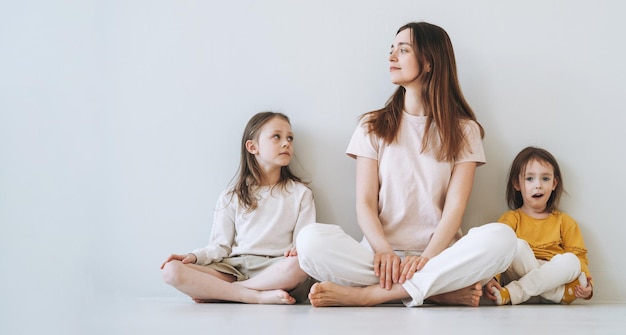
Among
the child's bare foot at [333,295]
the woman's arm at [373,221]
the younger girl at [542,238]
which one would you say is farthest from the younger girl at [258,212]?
the younger girl at [542,238]

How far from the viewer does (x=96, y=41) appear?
7.20ft

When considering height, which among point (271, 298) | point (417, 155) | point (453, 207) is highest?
point (417, 155)

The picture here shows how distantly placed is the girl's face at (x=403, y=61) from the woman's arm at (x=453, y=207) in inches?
12.2

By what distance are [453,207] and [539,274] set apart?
0.99 feet

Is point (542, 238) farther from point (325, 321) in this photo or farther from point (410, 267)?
point (325, 321)

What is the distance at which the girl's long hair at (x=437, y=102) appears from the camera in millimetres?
1884

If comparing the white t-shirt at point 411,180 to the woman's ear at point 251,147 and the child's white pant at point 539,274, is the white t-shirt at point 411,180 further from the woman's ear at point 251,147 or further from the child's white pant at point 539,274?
the woman's ear at point 251,147

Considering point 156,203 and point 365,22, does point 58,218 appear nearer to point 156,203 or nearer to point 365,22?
point 156,203

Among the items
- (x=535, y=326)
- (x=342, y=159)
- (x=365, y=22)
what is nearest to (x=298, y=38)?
(x=365, y=22)

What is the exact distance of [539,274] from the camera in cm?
177

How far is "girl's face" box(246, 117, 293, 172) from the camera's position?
79.0 inches

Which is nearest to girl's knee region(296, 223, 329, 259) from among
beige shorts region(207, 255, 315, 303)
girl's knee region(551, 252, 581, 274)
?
beige shorts region(207, 255, 315, 303)

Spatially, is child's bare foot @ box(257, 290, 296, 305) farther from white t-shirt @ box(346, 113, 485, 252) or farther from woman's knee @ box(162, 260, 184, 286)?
white t-shirt @ box(346, 113, 485, 252)

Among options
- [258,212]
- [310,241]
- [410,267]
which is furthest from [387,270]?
[258,212]
